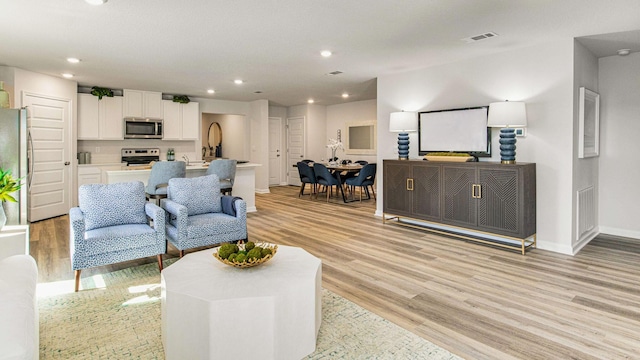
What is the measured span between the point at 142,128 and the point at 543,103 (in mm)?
7231

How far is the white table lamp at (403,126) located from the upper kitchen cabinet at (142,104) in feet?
17.2

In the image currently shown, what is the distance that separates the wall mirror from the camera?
9.48 metres

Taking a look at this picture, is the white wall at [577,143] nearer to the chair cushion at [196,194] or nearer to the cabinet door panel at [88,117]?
the chair cushion at [196,194]

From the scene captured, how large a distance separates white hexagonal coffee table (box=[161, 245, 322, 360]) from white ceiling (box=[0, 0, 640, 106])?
7.37ft

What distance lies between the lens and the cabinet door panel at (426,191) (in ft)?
15.8

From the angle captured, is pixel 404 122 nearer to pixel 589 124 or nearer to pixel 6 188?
pixel 589 124

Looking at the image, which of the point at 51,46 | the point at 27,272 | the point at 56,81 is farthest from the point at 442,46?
the point at 56,81

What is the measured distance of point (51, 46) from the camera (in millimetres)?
4375

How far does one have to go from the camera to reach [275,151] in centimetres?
1080

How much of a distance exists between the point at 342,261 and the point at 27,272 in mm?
2668

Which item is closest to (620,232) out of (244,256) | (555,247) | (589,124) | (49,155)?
(555,247)

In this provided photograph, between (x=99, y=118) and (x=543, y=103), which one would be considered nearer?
(x=543, y=103)

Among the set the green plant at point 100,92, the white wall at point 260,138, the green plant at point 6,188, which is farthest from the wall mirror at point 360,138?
the green plant at point 6,188

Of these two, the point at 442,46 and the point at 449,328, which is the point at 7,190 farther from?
the point at 442,46
